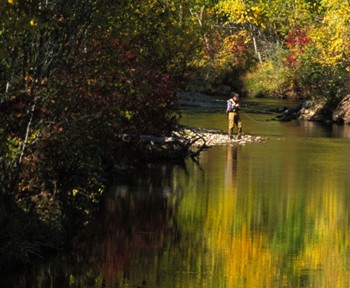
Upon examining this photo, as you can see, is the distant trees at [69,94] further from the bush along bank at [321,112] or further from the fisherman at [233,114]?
the bush along bank at [321,112]

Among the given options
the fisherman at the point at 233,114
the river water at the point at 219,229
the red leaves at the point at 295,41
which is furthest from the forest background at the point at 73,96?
the red leaves at the point at 295,41

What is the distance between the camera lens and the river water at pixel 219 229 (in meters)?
22.1

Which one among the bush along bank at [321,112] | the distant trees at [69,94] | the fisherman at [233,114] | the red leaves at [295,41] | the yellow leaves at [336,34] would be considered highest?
the red leaves at [295,41]

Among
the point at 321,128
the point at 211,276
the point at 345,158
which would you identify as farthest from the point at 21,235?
the point at 321,128

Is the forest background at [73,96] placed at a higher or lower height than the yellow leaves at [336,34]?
lower

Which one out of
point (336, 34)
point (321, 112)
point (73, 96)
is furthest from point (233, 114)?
point (73, 96)

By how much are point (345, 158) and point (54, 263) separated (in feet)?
85.9

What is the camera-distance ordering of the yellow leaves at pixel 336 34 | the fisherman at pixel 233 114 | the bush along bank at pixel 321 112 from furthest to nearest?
the bush along bank at pixel 321 112 → the yellow leaves at pixel 336 34 → the fisherman at pixel 233 114

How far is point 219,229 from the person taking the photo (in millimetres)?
27797

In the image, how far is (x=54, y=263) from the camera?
22672 millimetres

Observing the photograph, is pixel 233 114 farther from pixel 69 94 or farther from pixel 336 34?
pixel 69 94

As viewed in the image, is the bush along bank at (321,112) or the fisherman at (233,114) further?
the bush along bank at (321,112)

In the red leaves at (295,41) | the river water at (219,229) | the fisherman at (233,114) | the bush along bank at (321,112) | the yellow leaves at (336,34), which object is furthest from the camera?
the red leaves at (295,41)

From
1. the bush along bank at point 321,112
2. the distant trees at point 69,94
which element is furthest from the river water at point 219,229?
the bush along bank at point 321,112
